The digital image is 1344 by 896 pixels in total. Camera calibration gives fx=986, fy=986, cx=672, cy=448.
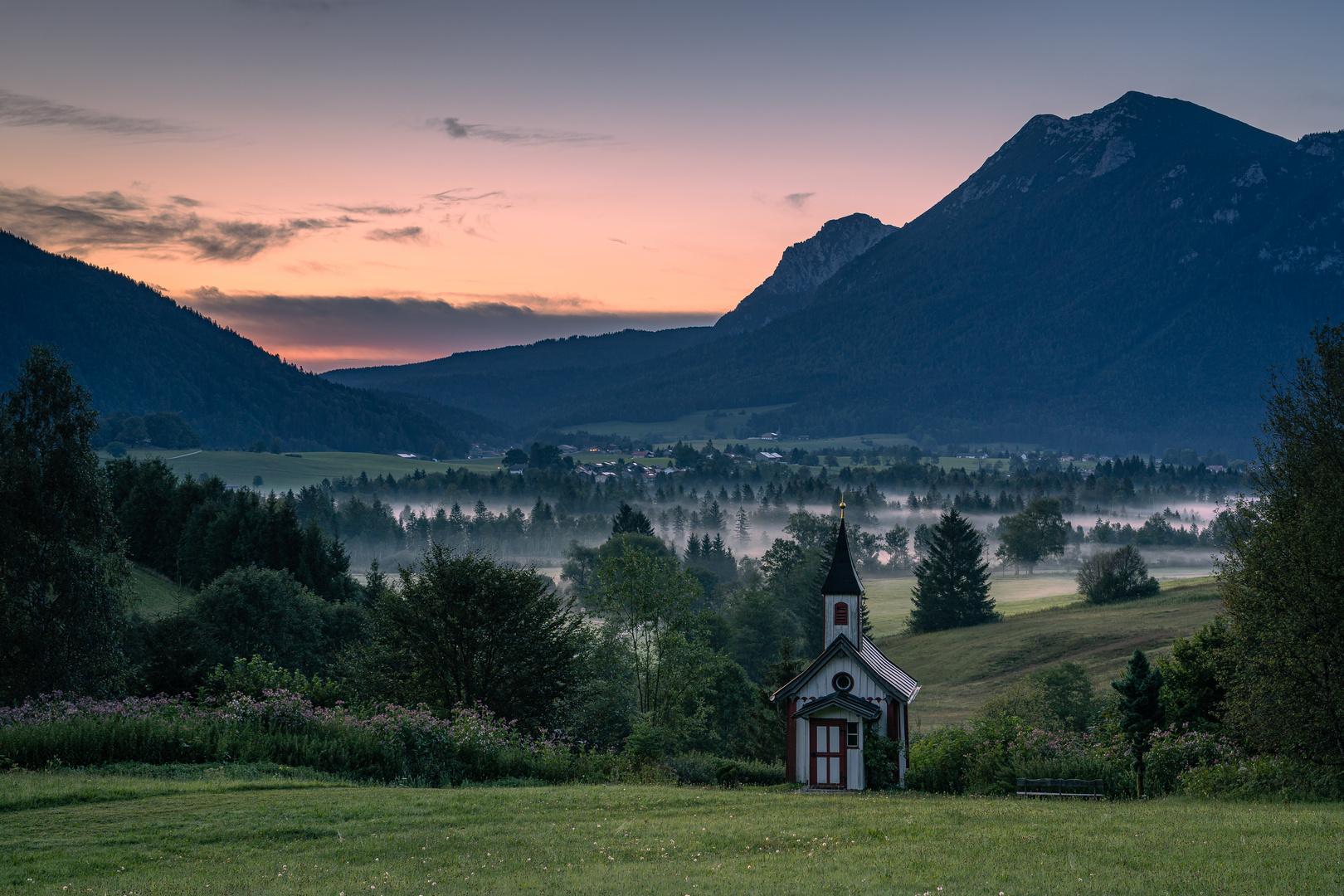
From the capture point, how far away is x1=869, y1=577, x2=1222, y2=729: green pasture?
70.4 metres

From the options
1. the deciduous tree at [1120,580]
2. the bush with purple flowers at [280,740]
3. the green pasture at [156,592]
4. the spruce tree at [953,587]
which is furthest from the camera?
the spruce tree at [953,587]

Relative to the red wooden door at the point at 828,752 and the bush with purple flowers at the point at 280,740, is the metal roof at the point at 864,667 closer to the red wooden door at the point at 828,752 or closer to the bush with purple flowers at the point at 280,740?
the red wooden door at the point at 828,752

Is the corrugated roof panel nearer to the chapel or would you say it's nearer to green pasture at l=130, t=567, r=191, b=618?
the chapel

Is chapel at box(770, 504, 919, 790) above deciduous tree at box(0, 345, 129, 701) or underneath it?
underneath

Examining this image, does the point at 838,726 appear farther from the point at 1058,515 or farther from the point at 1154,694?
the point at 1058,515

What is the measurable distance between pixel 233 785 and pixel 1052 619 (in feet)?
293

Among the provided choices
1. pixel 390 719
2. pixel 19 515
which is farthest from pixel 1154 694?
pixel 19 515

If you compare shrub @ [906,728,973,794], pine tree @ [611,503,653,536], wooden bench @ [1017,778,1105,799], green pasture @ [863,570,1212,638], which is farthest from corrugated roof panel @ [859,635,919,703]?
pine tree @ [611,503,653,536]

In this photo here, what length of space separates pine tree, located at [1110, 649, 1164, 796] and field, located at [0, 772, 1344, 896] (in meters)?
5.36

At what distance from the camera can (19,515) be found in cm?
3638

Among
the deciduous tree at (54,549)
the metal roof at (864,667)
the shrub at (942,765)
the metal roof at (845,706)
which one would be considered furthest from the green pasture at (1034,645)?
the deciduous tree at (54,549)

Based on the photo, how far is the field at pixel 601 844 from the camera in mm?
13273

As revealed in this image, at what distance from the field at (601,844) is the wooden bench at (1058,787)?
135 inches

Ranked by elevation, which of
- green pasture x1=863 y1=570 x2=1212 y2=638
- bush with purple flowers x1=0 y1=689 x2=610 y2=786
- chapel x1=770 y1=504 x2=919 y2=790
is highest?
bush with purple flowers x1=0 y1=689 x2=610 y2=786
